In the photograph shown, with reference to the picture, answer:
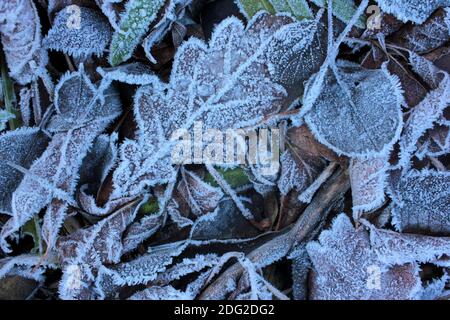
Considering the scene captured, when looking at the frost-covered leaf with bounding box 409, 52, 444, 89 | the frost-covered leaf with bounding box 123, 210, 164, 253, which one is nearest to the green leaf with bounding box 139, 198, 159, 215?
the frost-covered leaf with bounding box 123, 210, 164, 253

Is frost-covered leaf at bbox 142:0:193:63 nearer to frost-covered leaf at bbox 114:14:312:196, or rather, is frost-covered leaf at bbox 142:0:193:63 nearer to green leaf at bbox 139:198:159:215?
frost-covered leaf at bbox 114:14:312:196

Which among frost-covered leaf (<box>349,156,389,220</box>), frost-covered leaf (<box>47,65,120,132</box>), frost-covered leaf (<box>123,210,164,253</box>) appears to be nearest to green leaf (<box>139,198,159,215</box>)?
frost-covered leaf (<box>123,210,164,253</box>)

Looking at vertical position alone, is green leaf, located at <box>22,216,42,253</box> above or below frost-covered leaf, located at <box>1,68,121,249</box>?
below

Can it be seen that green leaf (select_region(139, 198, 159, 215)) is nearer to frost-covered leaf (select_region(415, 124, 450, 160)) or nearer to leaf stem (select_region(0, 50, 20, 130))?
leaf stem (select_region(0, 50, 20, 130))

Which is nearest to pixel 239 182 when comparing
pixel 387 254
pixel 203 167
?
pixel 203 167

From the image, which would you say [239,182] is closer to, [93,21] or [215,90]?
[215,90]

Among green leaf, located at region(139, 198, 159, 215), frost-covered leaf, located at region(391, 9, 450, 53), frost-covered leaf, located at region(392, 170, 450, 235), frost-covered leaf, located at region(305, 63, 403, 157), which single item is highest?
frost-covered leaf, located at region(391, 9, 450, 53)
